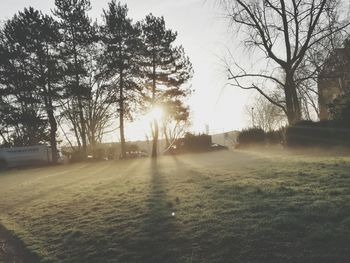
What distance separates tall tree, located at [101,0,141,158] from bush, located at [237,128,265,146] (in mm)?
13028

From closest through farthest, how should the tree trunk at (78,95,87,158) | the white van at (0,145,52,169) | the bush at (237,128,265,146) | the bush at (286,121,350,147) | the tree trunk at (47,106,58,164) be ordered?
the bush at (286,121,350,147) → the white van at (0,145,52,169) → the tree trunk at (47,106,58,164) → the tree trunk at (78,95,87,158) → the bush at (237,128,265,146)

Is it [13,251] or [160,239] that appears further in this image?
[13,251]

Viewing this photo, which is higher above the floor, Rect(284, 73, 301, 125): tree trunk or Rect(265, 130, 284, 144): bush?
Rect(284, 73, 301, 125): tree trunk

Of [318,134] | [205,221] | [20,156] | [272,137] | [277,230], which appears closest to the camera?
[277,230]

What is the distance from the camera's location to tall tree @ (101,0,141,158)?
134 feet

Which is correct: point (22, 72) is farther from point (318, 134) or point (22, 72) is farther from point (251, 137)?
point (318, 134)

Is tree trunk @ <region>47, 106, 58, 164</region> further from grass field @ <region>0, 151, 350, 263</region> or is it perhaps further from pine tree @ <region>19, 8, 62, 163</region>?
grass field @ <region>0, 151, 350, 263</region>

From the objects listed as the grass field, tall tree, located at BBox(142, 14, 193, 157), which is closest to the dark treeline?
tall tree, located at BBox(142, 14, 193, 157)

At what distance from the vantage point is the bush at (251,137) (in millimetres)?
45438

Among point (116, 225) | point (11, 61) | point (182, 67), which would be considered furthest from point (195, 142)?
point (116, 225)

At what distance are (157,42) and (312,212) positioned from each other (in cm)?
3669

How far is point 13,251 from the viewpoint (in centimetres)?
888

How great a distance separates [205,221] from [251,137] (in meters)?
38.6

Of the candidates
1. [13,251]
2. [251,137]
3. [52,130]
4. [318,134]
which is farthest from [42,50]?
[13,251]
